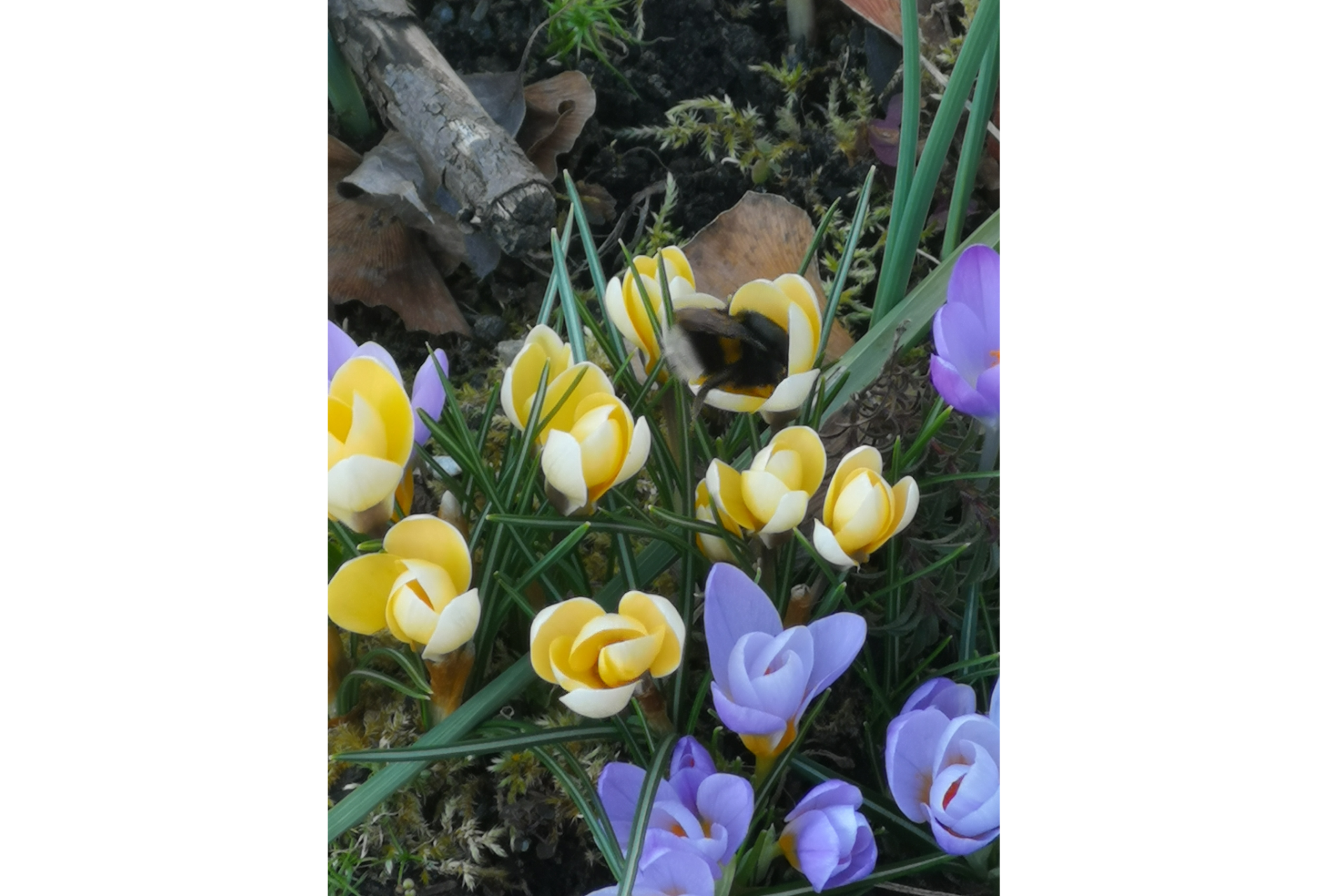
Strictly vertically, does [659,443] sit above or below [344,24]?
below

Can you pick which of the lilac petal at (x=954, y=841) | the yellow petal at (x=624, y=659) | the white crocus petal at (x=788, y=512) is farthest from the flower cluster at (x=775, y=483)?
the lilac petal at (x=954, y=841)

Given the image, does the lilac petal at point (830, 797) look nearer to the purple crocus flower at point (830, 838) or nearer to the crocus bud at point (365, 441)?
the purple crocus flower at point (830, 838)

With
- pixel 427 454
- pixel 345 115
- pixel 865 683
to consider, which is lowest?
pixel 865 683

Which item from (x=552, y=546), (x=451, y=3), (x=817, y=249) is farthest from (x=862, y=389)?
(x=451, y=3)

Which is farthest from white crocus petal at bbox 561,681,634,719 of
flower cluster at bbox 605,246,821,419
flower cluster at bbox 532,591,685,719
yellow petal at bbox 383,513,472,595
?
flower cluster at bbox 605,246,821,419

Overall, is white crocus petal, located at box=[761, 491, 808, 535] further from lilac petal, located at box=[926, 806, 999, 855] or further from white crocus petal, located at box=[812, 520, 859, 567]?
lilac petal, located at box=[926, 806, 999, 855]

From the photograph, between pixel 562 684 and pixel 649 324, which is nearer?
pixel 562 684

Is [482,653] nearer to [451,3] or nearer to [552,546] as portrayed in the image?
[552,546]
